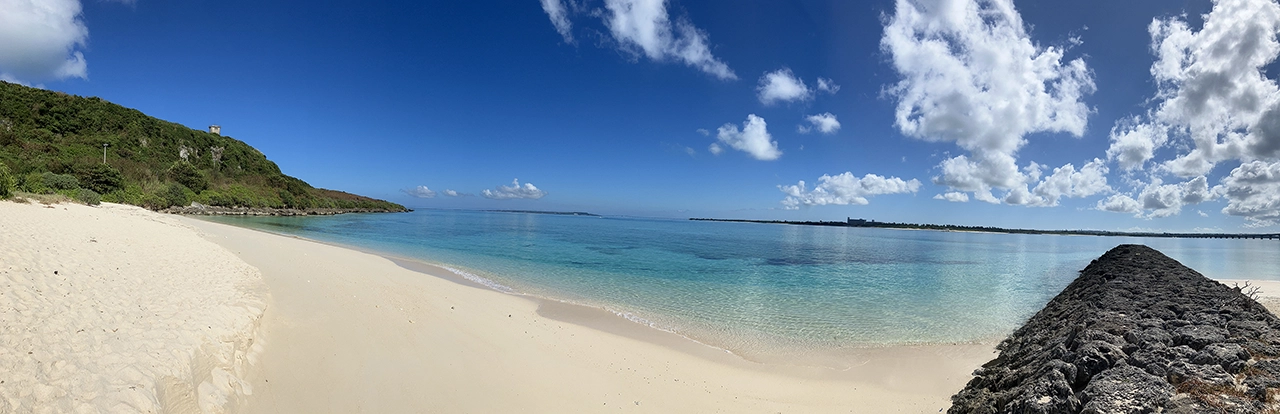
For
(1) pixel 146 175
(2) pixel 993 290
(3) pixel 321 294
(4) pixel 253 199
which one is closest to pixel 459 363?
(3) pixel 321 294

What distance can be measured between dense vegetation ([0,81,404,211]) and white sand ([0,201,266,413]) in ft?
101

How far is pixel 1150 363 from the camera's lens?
3.97 m

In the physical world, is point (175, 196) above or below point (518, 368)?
above

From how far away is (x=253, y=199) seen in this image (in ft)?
228

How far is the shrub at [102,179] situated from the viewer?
38688mm

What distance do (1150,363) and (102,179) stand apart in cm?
6514

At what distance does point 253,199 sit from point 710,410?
90.5 metres

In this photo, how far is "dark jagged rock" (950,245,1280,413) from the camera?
3309 millimetres

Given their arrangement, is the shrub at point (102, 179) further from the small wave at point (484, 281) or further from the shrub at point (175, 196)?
the small wave at point (484, 281)

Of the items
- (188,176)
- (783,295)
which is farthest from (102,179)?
(783,295)

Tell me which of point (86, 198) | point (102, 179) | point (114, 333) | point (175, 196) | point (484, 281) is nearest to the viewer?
point (114, 333)

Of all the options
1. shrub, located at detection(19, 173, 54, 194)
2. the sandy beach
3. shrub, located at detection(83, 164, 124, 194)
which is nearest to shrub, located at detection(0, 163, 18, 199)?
shrub, located at detection(19, 173, 54, 194)

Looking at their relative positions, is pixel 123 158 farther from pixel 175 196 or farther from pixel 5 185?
pixel 5 185

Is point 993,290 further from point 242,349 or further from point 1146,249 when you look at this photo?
point 242,349
